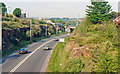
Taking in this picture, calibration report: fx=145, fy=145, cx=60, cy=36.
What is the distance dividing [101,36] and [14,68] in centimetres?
1470

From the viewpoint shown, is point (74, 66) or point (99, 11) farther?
point (99, 11)

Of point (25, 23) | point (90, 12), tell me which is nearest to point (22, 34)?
point (25, 23)

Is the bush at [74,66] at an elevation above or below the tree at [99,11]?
below

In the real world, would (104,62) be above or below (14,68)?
above

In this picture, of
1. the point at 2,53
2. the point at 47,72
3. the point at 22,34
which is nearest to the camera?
the point at 47,72

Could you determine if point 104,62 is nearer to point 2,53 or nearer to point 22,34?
point 2,53

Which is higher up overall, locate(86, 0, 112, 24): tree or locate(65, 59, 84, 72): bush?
locate(86, 0, 112, 24): tree

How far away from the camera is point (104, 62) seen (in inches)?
611

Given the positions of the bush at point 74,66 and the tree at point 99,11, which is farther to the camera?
the tree at point 99,11

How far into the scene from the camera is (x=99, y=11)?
34.5 m

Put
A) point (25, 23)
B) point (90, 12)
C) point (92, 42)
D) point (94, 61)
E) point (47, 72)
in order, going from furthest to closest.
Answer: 1. point (25, 23)
2. point (90, 12)
3. point (92, 42)
4. point (47, 72)
5. point (94, 61)

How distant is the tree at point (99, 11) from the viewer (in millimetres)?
33531

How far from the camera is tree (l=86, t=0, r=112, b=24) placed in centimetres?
A: 3353

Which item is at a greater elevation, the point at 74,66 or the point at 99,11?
the point at 99,11
